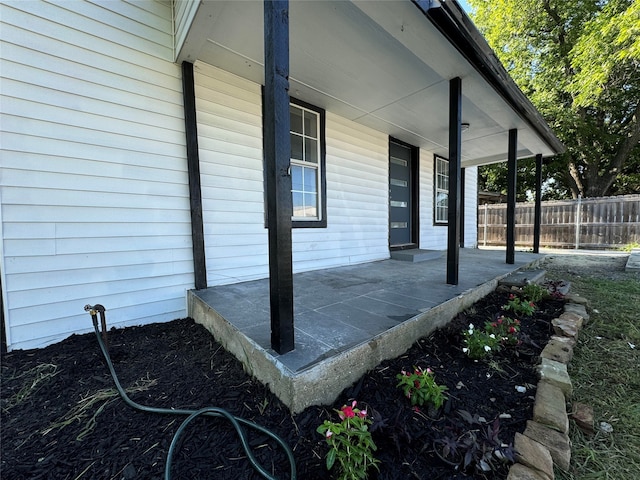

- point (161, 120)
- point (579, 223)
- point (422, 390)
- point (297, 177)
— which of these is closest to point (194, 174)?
point (161, 120)

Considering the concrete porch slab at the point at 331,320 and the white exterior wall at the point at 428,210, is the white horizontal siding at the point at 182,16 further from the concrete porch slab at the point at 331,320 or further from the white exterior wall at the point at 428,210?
the white exterior wall at the point at 428,210

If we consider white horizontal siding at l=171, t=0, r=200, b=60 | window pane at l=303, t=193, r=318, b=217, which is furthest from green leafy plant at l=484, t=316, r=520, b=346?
white horizontal siding at l=171, t=0, r=200, b=60

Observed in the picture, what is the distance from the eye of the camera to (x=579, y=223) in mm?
9523

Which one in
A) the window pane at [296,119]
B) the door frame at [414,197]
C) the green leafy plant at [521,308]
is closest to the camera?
the green leafy plant at [521,308]

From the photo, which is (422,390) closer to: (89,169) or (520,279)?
(520,279)

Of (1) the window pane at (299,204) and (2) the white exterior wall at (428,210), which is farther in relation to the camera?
(2) the white exterior wall at (428,210)

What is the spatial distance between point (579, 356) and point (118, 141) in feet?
13.1

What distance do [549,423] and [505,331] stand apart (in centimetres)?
92

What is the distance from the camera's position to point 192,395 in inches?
58.4

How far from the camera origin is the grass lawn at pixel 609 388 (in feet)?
3.71

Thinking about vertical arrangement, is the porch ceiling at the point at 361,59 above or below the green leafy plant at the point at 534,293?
above

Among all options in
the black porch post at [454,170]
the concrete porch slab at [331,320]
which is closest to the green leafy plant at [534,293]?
the concrete porch slab at [331,320]

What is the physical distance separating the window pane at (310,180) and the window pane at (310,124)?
1.60ft

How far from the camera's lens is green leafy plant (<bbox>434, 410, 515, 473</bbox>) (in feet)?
3.42
